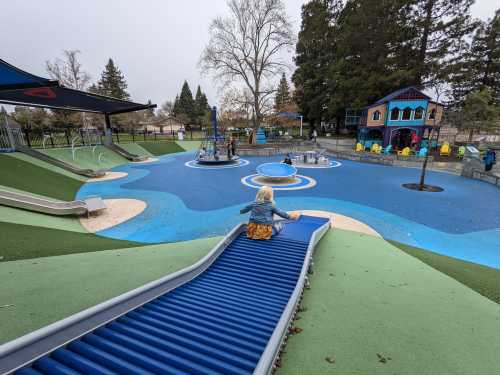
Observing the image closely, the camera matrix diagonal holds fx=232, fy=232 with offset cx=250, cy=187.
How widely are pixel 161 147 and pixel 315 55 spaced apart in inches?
1147

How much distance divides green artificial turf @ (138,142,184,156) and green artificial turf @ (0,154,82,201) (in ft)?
44.8

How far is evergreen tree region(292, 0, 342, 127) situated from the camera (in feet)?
117

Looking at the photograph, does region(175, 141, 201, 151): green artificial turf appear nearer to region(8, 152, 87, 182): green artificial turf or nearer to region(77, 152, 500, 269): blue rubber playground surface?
region(77, 152, 500, 269): blue rubber playground surface

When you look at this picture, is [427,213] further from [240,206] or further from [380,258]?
[240,206]

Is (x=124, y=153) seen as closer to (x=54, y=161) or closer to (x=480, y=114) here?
(x=54, y=161)

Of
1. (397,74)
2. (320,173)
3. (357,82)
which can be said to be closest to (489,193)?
(320,173)

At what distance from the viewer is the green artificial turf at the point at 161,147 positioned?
86.6 ft

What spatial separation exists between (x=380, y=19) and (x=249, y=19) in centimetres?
1629

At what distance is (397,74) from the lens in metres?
27.1

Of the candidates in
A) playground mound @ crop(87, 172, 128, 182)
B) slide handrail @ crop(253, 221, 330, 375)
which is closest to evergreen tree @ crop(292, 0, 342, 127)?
playground mound @ crop(87, 172, 128, 182)

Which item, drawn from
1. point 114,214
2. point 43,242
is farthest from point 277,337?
point 114,214

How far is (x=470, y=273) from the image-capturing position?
462cm

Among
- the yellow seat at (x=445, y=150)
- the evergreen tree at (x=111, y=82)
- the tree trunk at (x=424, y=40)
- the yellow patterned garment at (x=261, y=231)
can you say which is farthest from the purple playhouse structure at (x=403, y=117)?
the evergreen tree at (x=111, y=82)

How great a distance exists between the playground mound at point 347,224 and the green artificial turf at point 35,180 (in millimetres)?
11036
